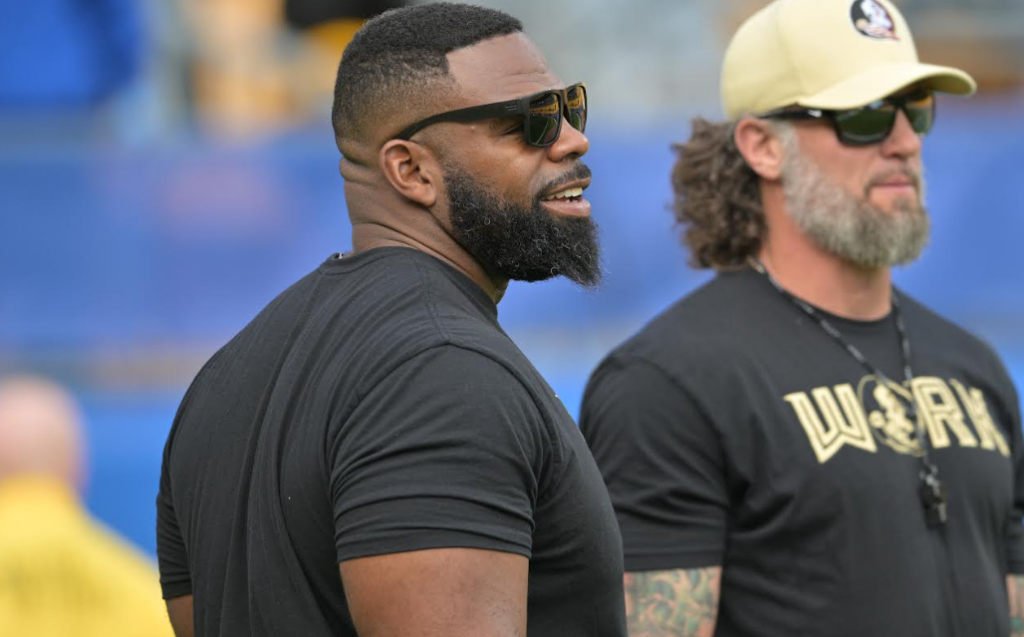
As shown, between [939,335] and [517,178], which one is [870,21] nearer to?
[939,335]

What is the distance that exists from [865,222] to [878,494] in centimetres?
60

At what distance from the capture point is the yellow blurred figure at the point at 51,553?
3.84m

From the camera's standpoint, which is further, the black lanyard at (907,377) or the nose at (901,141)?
the nose at (901,141)

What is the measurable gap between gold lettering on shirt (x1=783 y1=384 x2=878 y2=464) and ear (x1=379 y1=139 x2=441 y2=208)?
104 centimetres

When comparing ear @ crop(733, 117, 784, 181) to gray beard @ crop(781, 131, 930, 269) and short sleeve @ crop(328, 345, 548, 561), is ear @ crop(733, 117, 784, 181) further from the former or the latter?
short sleeve @ crop(328, 345, 548, 561)

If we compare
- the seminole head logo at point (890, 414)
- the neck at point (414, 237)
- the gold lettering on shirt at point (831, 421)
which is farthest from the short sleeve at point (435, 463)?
the seminole head logo at point (890, 414)

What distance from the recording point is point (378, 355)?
1829 millimetres

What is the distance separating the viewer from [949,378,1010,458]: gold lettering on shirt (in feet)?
9.80

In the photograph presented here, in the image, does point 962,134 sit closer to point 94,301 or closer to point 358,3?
point 358,3

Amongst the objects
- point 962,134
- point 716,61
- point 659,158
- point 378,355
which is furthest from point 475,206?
point 716,61

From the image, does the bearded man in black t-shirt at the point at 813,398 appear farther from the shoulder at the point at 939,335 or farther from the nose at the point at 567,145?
the nose at the point at 567,145

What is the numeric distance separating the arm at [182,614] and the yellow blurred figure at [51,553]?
160 centimetres

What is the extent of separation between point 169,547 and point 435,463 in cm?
77

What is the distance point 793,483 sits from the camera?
275 cm
